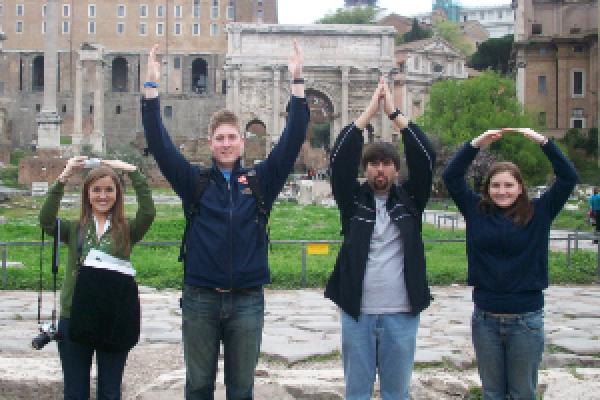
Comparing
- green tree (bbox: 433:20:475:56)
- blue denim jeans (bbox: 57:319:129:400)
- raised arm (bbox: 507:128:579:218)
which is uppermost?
green tree (bbox: 433:20:475:56)

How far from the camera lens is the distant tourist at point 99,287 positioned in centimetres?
502

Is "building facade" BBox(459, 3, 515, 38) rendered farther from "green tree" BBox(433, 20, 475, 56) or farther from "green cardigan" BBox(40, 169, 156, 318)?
"green cardigan" BBox(40, 169, 156, 318)

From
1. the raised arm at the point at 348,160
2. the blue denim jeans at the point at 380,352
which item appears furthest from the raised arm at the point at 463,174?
the blue denim jeans at the point at 380,352

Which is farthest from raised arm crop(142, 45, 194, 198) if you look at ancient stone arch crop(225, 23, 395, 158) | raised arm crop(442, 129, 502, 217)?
ancient stone arch crop(225, 23, 395, 158)

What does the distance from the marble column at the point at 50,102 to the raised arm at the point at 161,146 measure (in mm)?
45118

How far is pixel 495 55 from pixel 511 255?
241 feet

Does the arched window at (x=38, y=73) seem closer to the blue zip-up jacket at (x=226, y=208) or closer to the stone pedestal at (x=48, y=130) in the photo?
the stone pedestal at (x=48, y=130)

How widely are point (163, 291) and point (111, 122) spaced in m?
69.1

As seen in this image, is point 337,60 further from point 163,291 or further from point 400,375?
point 400,375

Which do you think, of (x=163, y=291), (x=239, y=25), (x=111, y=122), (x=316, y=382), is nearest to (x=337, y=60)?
(x=239, y=25)

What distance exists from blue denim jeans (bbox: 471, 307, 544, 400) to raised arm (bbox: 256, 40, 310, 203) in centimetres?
141

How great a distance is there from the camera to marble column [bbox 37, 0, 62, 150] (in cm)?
4856

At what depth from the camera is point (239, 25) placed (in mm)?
54594

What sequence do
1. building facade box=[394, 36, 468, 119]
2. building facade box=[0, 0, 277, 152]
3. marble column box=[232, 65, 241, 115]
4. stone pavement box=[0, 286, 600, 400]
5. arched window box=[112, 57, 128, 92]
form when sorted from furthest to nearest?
arched window box=[112, 57, 128, 92], building facade box=[0, 0, 277, 152], building facade box=[394, 36, 468, 119], marble column box=[232, 65, 241, 115], stone pavement box=[0, 286, 600, 400]
